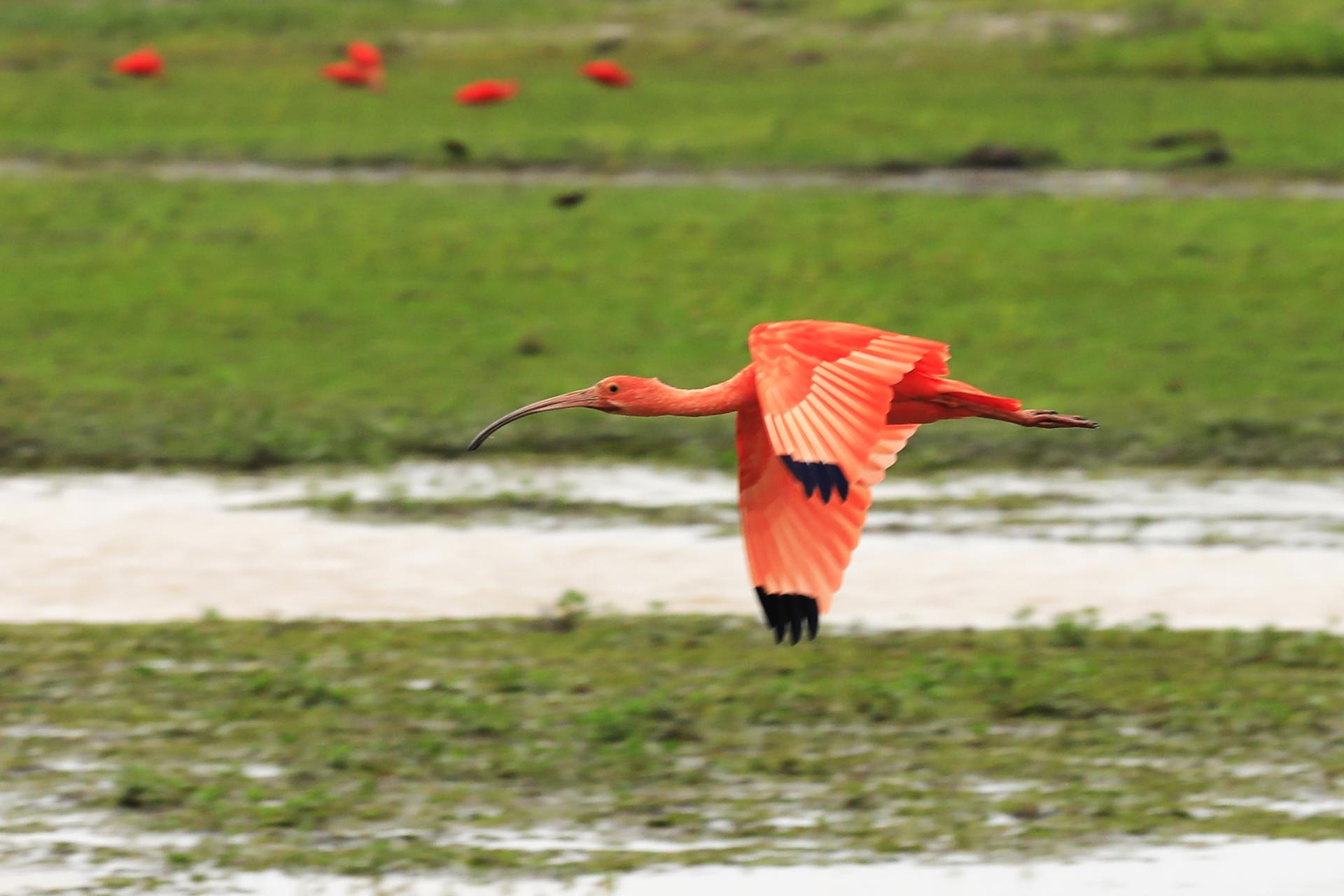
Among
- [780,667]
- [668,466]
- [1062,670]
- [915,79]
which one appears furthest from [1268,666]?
[915,79]

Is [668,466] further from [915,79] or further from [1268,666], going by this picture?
[915,79]

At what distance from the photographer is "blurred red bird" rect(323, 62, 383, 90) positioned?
25.0 m

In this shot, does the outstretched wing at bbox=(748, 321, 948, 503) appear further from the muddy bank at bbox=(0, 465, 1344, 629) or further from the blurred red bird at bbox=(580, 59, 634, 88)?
the blurred red bird at bbox=(580, 59, 634, 88)

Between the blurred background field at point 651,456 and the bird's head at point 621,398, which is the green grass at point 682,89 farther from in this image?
the bird's head at point 621,398

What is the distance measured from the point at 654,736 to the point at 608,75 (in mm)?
15554

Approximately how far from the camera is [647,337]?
1702cm

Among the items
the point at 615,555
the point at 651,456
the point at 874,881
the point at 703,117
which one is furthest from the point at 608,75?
the point at 874,881

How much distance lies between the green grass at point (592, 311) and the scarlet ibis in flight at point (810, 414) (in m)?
7.16

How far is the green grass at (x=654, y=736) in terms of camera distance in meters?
9.08

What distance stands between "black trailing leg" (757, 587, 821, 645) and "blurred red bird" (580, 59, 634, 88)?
17.9 meters

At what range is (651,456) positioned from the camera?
14.7m

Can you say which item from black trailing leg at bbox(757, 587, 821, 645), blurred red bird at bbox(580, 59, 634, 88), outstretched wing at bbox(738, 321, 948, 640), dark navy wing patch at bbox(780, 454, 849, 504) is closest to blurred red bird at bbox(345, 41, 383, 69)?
blurred red bird at bbox(580, 59, 634, 88)

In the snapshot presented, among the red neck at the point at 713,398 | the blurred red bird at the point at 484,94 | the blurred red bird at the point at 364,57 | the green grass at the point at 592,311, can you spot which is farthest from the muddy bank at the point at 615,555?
the blurred red bird at the point at 364,57

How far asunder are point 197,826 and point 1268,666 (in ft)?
14.9
